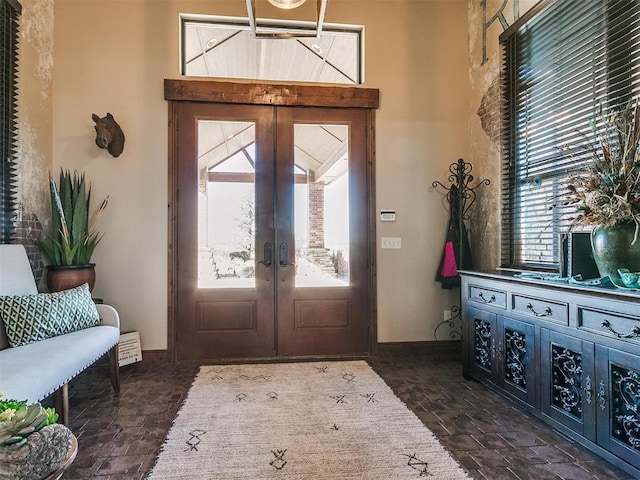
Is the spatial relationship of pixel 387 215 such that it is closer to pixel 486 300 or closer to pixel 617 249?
pixel 486 300

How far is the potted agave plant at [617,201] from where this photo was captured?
76.2 inches

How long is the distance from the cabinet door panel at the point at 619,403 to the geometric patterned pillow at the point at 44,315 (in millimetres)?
3080

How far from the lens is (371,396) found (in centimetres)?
272

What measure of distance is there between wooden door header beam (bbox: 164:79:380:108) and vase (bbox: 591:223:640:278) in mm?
2356

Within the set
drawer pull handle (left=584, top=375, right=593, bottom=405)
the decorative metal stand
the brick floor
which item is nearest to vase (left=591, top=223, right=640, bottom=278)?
drawer pull handle (left=584, top=375, right=593, bottom=405)

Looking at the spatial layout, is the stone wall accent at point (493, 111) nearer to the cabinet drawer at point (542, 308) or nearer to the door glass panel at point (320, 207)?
the door glass panel at point (320, 207)

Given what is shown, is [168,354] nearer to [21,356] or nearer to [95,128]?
[21,356]

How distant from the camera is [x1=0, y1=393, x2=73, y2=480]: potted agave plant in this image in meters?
0.94

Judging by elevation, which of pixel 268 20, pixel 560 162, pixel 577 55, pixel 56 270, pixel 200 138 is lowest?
pixel 56 270

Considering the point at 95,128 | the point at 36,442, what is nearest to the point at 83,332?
the point at 36,442

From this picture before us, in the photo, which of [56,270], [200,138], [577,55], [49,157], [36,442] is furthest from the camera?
[200,138]

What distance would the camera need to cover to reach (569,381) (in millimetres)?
2078

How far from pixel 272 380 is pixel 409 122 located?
2.76 meters

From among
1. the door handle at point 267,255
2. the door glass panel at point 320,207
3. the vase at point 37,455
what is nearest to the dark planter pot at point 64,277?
the door handle at point 267,255
